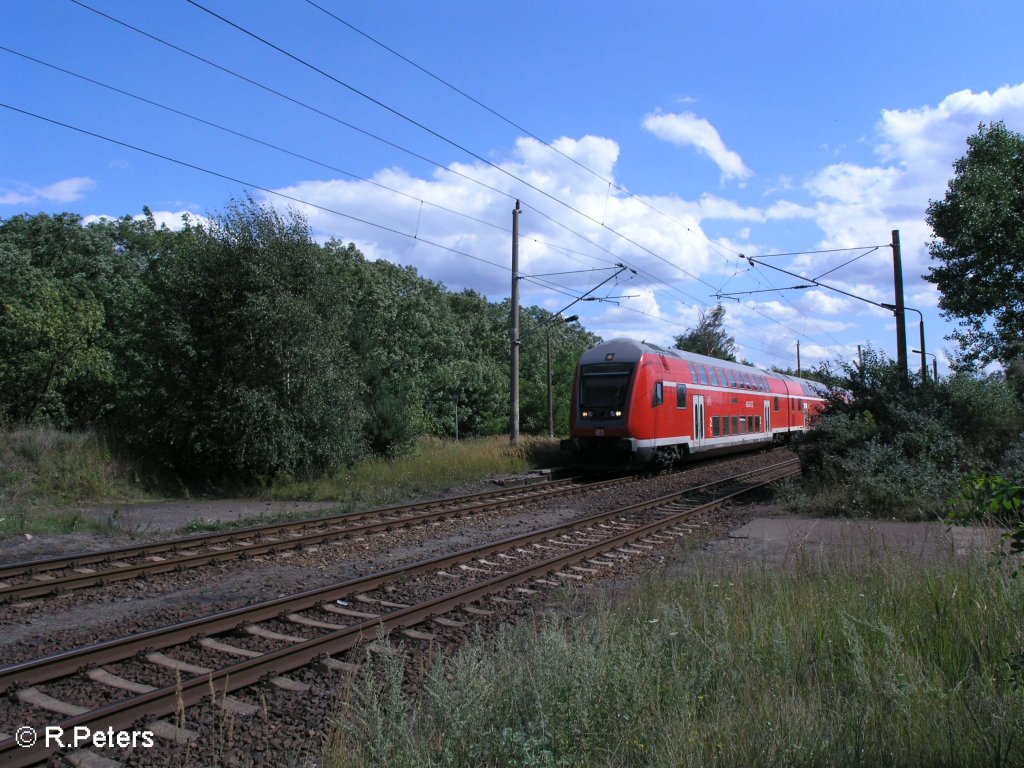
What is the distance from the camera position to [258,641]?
6543 millimetres

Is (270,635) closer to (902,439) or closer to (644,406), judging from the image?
(902,439)

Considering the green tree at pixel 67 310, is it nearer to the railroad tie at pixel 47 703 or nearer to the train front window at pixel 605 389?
the train front window at pixel 605 389

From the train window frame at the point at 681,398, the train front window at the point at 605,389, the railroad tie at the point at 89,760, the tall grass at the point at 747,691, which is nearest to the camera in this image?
the tall grass at the point at 747,691

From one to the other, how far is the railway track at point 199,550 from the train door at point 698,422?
31.0 ft

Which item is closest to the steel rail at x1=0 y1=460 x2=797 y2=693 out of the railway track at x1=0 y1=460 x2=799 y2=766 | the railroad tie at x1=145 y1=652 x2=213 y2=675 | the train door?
the railway track at x1=0 y1=460 x2=799 y2=766

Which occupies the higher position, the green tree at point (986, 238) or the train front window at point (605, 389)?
the green tree at point (986, 238)

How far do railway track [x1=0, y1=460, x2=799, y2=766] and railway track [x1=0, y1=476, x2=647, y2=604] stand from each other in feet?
8.33

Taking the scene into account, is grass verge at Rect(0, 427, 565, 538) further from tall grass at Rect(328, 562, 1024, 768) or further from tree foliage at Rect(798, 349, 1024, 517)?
tall grass at Rect(328, 562, 1024, 768)


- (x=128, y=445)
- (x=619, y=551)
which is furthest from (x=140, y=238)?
(x=619, y=551)

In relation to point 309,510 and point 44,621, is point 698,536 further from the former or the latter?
point 44,621

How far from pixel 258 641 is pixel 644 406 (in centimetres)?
1546

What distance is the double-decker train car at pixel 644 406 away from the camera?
2070 cm

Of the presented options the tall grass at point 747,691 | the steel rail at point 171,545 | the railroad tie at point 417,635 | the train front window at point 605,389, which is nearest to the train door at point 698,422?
the train front window at point 605,389

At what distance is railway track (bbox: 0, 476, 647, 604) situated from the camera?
27.8 ft
